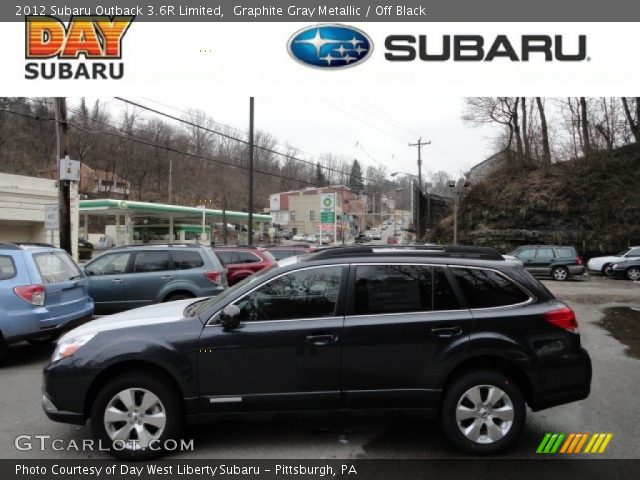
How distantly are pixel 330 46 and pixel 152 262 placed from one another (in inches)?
242

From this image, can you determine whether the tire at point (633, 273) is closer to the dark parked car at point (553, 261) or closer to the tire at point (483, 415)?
the dark parked car at point (553, 261)

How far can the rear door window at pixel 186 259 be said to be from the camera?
8898mm

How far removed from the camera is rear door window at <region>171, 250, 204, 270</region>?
29.2 feet

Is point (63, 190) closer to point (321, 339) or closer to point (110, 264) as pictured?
point (110, 264)

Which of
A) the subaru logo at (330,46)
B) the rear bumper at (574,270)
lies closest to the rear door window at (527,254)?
the rear bumper at (574,270)

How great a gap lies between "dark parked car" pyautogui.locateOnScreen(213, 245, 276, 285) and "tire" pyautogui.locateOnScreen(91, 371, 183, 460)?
915 cm

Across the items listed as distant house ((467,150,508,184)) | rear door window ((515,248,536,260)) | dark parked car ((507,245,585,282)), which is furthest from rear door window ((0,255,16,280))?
distant house ((467,150,508,184))

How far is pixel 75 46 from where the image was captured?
983cm

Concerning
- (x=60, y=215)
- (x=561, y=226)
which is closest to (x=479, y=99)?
(x=561, y=226)

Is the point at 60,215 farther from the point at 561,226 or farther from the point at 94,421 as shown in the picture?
the point at 561,226

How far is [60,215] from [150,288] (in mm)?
6897

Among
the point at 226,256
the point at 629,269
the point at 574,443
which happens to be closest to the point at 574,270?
the point at 629,269

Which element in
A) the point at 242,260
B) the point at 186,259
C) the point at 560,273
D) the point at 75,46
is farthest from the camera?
the point at 560,273

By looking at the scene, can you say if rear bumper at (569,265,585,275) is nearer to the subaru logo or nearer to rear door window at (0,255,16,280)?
the subaru logo
